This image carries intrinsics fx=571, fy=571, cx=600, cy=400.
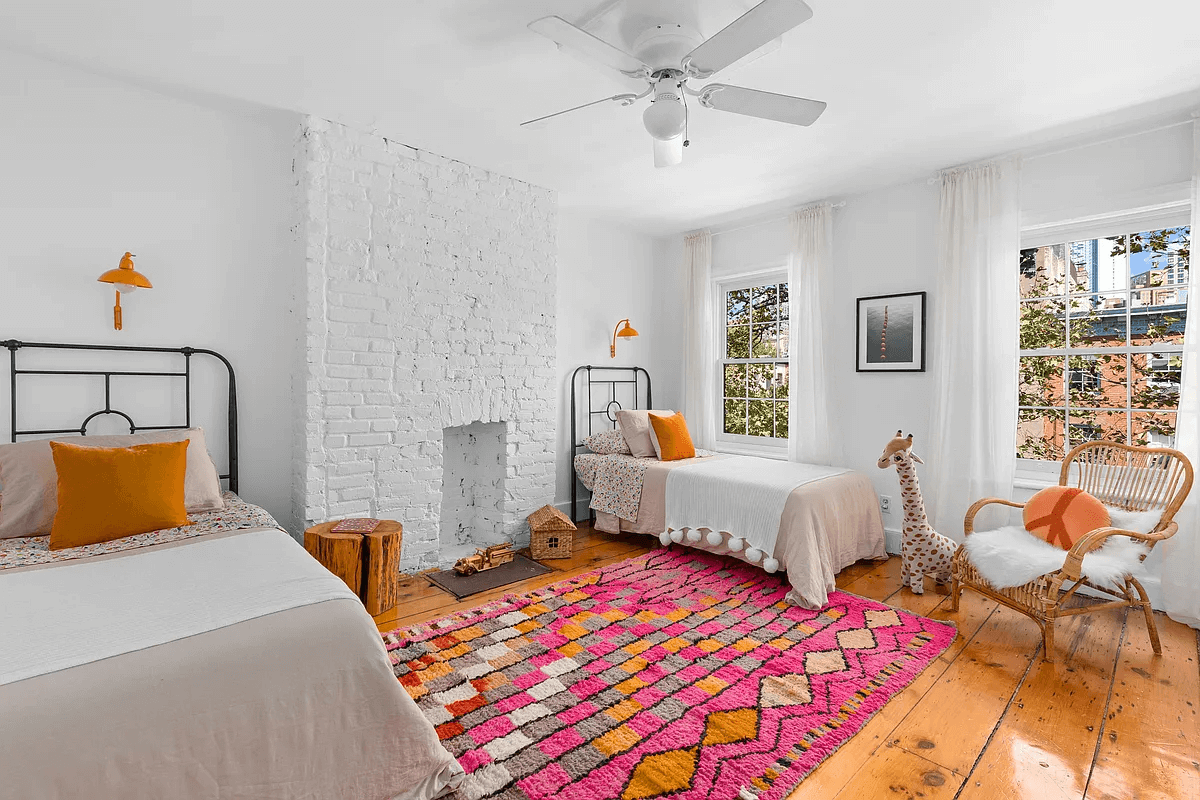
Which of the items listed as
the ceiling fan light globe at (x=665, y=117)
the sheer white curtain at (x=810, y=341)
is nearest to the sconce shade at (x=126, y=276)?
the ceiling fan light globe at (x=665, y=117)

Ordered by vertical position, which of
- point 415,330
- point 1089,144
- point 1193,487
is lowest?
point 1193,487

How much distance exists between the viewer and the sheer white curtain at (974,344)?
329 centimetres

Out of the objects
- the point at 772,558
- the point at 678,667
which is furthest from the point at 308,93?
the point at 772,558

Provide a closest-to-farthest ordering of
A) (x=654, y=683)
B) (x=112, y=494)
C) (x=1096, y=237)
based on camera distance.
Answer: (x=112, y=494), (x=654, y=683), (x=1096, y=237)

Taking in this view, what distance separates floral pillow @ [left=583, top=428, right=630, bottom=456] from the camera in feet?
14.2

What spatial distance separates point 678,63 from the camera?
2.14m

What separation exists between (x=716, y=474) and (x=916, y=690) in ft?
5.26

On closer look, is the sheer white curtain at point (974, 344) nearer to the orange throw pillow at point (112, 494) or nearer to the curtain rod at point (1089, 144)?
the curtain rod at point (1089, 144)

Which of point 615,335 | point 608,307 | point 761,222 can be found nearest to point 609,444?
point 615,335

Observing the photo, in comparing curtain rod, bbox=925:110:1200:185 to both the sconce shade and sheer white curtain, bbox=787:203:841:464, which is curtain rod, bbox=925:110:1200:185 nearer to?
sheer white curtain, bbox=787:203:841:464

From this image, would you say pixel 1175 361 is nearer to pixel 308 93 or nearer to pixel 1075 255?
pixel 1075 255

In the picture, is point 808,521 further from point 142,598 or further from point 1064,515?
point 142,598

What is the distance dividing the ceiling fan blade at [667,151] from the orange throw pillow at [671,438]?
2094mm

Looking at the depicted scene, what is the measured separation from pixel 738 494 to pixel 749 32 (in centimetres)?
235
